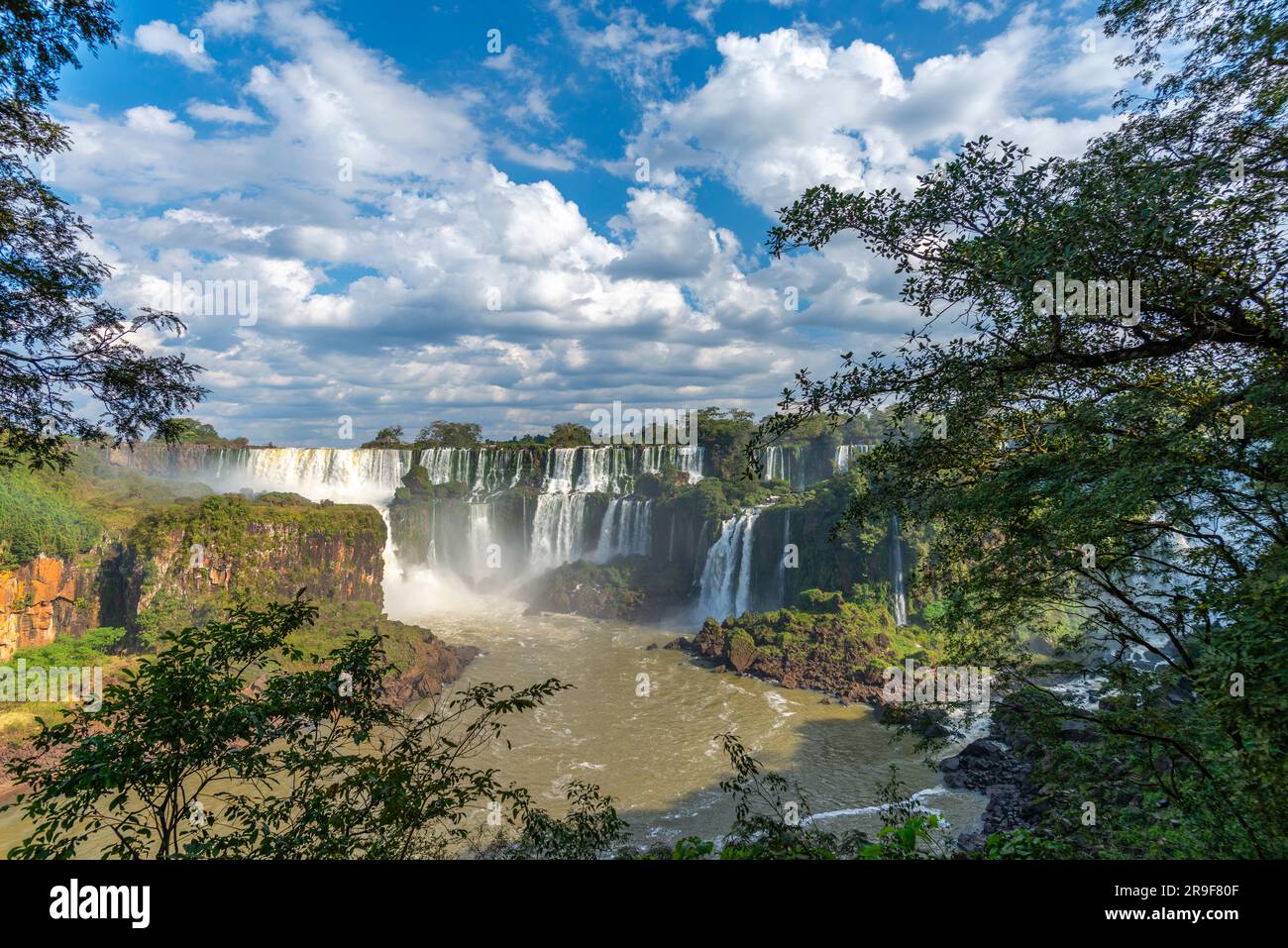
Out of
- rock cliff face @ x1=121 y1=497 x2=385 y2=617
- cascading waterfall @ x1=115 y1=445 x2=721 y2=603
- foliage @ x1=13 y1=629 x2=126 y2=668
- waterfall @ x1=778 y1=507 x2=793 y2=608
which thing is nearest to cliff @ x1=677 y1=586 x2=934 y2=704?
waterfall @ x1=778 y1=507 x2=793 y2=608

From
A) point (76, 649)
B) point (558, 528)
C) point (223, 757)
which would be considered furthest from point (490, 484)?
point (223, 757)

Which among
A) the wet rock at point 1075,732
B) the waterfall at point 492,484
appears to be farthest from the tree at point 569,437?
the wet rock at point 1075,732

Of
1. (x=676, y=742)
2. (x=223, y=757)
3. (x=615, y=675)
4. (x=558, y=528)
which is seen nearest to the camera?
(x=223, y=757)

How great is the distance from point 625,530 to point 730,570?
34.2 feet

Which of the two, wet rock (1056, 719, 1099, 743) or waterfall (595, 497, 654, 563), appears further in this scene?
waterfall (595, 497, 654, 563)

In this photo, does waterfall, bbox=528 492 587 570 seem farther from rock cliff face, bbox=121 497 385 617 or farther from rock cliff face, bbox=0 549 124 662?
rock cliff face, bbox=0 549 124 662

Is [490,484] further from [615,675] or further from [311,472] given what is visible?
[615,675]

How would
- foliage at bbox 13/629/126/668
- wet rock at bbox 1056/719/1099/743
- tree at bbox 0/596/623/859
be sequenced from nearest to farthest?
tree at bbox 0/596/623/859, wet rock at bbox 1056/719/1099/743, foliage at bbox 13/629/126/668

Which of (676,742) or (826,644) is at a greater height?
(826,644)

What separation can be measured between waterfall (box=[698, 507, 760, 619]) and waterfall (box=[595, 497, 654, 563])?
23.2 ft

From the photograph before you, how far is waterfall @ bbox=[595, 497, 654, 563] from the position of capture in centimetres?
4447

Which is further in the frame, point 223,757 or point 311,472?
point 311,472

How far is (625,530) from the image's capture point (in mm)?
45250
